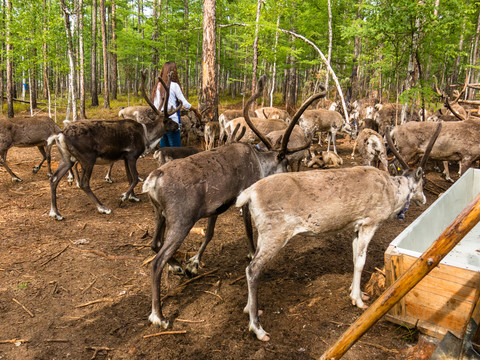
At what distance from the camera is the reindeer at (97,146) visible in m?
6.39

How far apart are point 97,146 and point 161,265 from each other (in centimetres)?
385

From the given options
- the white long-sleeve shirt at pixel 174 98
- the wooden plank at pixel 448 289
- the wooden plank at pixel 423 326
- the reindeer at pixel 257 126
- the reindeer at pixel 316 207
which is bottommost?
the wooden plank at pixel 423 326

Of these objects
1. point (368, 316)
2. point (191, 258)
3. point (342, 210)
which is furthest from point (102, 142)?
point (368, 316)

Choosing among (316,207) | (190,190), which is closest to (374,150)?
(316,207)

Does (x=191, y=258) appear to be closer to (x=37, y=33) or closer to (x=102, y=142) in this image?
(x=102, y=142)

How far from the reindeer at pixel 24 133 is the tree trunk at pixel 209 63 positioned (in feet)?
14.1

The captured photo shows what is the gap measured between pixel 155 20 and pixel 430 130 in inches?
872

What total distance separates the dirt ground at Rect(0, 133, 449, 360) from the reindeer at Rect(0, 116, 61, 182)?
2485mm

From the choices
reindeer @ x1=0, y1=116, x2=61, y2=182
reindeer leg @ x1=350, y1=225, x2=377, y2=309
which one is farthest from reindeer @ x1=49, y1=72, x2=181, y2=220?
reindeer leg @ x1=350, y1=225, x2=377, y2=309

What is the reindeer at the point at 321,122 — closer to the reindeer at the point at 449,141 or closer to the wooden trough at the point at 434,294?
the reindeer at the point at 449,141

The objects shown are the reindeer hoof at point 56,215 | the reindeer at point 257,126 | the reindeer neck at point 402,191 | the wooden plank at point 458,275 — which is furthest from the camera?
the reindeer at point 257,126

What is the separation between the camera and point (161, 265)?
3609 millimetres

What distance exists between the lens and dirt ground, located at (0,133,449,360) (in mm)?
3240

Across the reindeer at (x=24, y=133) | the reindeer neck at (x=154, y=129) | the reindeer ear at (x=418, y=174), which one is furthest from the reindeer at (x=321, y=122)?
the reindeer ear at (x=418, y=174)
